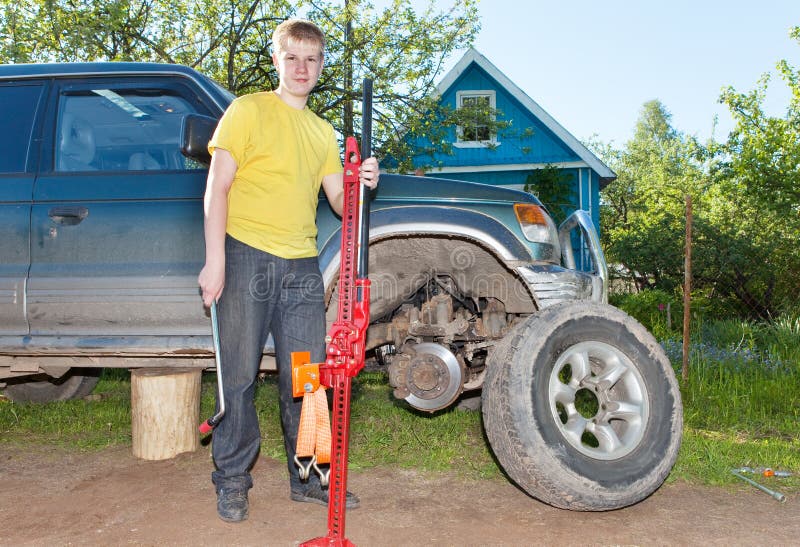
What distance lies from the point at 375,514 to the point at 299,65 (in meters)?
2.04

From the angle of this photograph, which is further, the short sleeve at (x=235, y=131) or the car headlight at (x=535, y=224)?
the car headlight at (x=535, y=224)

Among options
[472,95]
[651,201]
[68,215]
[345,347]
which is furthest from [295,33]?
[651,201]

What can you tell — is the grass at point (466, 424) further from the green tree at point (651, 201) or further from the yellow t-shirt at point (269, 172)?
the green tree at point (651, 201)

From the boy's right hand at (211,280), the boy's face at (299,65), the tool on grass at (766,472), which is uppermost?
the boy's face at (299,65)

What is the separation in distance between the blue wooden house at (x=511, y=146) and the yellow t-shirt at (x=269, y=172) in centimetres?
1267

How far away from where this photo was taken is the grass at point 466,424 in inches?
160

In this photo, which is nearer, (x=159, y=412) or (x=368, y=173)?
(x=368, y=173)

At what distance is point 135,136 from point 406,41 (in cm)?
770

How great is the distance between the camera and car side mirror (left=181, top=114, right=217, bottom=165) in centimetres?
305

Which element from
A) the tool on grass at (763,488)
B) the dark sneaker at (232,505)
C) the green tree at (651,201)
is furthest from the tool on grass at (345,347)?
the green tree at (651,201)

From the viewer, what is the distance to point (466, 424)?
4902mm

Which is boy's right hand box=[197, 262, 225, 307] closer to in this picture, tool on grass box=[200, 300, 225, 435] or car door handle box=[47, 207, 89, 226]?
tool on grass box=[200, 300, 225, 435]

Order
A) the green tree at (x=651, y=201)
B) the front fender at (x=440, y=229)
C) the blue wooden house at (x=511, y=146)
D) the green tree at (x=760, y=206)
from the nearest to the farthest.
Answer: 1. the front fender at (x=440, y=229)
2. the green tree at (x=760, y=206)
3. the green tree at (x=651, y=201)
4. the blue wooden house at (x=511, y=146)

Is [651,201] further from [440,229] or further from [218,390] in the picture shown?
[218,390]
